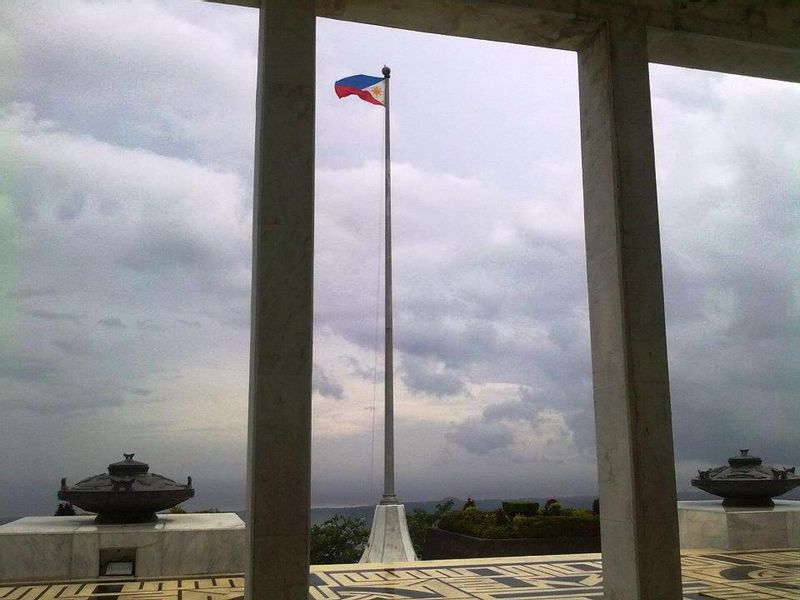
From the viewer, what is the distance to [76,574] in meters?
10.6

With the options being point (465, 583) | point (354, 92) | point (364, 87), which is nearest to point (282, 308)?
point (465, 583)

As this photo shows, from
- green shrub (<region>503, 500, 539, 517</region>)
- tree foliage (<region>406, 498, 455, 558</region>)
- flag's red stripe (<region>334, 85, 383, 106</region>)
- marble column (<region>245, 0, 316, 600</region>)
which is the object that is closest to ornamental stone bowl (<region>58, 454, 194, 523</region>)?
marble column (<region>245, 0, 316, 600</region>)

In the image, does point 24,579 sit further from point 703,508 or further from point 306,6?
point 703,508

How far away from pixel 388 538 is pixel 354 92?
9.53 m

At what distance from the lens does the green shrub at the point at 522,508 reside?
1764 centimetres

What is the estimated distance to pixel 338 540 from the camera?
23.6m

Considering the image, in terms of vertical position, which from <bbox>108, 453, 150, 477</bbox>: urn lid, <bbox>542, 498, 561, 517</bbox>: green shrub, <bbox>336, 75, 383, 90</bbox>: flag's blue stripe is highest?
<bbox>336, 75, 383, 90</bbox>: flag's blue stripe

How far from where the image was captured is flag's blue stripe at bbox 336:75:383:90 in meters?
17.7

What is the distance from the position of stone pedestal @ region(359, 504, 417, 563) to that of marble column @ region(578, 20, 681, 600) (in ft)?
27.2

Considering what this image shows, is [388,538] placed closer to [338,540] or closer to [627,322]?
[338,540]

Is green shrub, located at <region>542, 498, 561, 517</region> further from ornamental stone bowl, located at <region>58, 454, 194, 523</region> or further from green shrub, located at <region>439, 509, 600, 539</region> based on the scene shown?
ornamental stone bowl, located at <region>58, 454, 194, 523</region>

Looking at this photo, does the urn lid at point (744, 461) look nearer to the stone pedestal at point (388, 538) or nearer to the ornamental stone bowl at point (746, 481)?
the ornamental stone bowl at point (746, 481)

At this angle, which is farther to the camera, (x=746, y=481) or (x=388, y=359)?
(x=388, y=359)

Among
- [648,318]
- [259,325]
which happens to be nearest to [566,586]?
[648,318]
